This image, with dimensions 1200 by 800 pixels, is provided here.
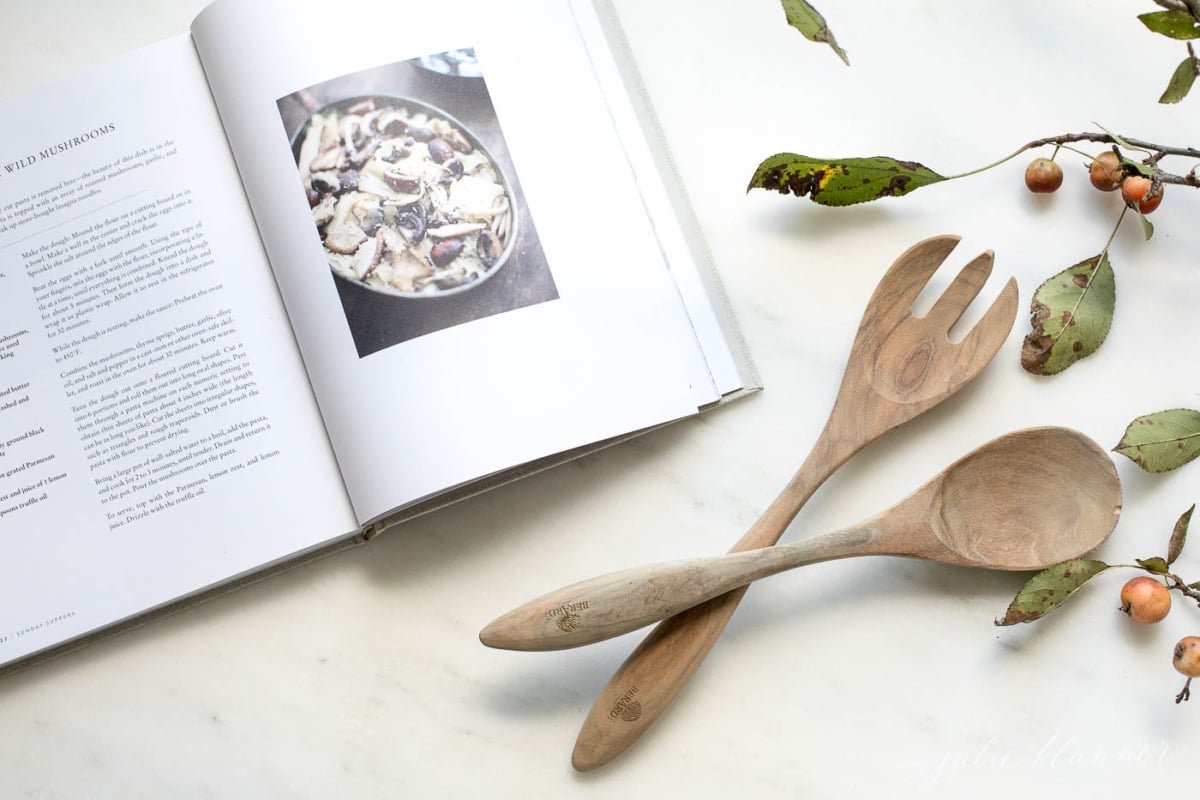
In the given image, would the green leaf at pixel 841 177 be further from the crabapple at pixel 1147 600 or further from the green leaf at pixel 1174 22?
the crabapple at pixel 1147 600

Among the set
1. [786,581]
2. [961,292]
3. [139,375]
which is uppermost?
[139,375]

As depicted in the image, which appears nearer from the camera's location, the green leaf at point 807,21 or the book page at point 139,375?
the green leaf at point 807,21

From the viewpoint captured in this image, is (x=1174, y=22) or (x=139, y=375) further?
(x=139, y=375)

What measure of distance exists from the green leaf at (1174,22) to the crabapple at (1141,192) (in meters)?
0.09

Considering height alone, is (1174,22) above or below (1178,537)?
above

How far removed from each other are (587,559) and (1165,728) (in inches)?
13.0

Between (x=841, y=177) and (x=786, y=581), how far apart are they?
24cm

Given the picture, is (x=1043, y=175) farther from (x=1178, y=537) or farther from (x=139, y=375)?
(x=139, y=375)

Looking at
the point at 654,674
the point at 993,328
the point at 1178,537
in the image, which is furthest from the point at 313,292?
the point at 1178,537

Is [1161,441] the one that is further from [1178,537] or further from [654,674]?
[654,674]

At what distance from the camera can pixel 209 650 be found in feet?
2.08

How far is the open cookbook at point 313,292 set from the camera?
60 cm

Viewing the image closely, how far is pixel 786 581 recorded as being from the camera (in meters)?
0.61

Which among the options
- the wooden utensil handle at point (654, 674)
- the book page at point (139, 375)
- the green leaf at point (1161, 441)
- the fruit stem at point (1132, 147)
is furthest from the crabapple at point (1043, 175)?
the book page at point (139, 375)
